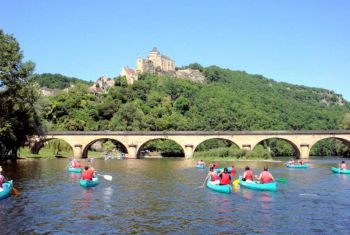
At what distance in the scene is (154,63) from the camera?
161 metres

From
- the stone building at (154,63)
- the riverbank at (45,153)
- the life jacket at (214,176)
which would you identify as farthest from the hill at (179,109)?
the life jacket at (214,176)

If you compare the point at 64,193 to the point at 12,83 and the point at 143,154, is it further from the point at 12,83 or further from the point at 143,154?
the point at 143,154

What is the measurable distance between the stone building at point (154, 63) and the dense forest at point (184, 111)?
26.5ft

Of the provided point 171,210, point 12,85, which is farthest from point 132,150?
point 171,210

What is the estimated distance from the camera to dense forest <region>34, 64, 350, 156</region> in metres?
102

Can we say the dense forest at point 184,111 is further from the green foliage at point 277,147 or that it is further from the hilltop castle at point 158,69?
the hilltop castle at point 158,69

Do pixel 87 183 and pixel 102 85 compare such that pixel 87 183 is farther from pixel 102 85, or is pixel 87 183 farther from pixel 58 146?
pixel 102 85

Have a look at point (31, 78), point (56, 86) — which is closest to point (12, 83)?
point (31, 78)

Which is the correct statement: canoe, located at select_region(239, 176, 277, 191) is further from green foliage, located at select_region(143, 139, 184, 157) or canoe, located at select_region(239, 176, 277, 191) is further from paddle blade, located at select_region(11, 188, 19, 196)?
green foliage, located at select_region(143, 139, 184, 157)

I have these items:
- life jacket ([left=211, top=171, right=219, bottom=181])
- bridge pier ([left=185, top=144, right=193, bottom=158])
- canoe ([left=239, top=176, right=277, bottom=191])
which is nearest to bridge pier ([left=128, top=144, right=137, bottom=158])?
bridge pier ([left=185, top=144, right=193, bottom=158])

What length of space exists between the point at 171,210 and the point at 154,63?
14302cm

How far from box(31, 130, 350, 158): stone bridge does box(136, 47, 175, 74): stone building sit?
76003 mm

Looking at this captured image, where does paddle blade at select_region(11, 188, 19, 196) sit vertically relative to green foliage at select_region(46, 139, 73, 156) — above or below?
below

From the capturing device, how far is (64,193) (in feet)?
83.9
